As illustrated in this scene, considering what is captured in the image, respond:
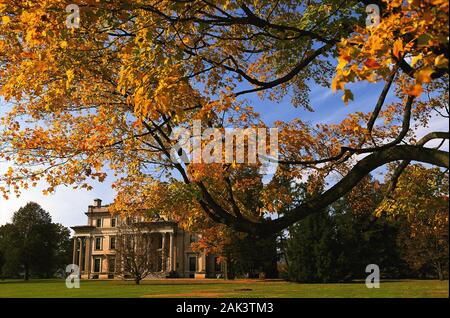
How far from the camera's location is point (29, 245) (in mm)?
74125

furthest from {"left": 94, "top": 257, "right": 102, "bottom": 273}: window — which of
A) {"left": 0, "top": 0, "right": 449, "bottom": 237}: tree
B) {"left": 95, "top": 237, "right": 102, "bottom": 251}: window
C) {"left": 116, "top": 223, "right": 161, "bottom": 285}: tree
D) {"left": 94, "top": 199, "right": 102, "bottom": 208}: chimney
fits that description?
{"left": 0, "top": 0, "right": 449, "bottom": 237}: tree

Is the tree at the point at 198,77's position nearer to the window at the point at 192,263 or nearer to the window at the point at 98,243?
the window at the point at 192,263

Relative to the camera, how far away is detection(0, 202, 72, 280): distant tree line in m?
72.1

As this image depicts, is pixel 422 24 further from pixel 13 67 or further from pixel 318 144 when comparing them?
pixel 13 67

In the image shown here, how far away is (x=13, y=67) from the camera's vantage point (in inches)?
424

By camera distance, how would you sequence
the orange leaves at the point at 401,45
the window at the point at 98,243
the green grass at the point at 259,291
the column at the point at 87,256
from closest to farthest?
the orange leaves at the point at 401,45 < the green grass at the point at 259,291 < the column at the point at 87,256 < the window at the point at 98,243

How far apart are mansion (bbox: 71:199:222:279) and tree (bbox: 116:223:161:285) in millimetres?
23484

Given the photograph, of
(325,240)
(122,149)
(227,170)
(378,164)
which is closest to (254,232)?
(227,170)

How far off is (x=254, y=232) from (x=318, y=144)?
4309 millimetres

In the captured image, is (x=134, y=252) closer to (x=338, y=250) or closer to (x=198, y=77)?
(x=338, y=250)

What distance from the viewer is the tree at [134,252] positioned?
148 feet

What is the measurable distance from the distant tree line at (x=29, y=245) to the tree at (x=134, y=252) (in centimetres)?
3490

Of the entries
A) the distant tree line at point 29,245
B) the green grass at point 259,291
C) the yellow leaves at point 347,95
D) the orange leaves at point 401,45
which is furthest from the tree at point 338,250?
the distant tree line at point 29,245

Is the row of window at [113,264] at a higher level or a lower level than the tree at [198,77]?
lower
